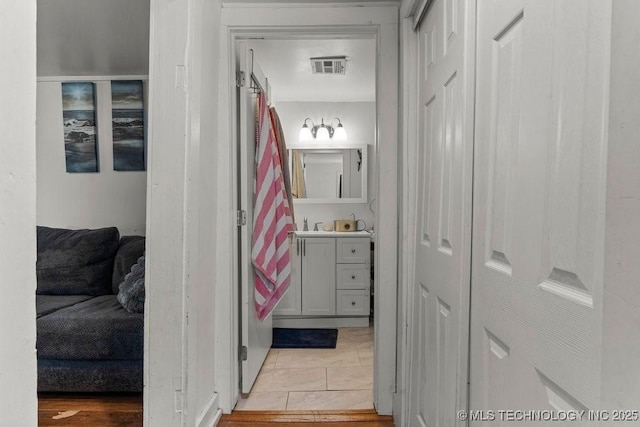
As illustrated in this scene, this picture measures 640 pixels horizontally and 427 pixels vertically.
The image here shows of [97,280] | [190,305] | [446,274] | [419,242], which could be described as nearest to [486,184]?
[446,274]

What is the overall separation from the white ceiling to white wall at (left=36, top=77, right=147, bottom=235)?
4.94 ft

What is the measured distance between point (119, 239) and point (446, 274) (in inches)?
109

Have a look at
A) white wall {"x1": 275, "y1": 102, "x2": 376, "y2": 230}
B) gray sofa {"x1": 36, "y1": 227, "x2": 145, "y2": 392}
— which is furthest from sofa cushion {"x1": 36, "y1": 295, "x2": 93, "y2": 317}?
white wall {"x1": 275, "y1": 102, "x2": 376, "y2": 230}

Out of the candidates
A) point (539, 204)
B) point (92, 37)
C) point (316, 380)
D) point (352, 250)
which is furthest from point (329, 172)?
point (539, 204)

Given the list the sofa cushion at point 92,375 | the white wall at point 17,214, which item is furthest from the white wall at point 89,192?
the white wall at point 17,214

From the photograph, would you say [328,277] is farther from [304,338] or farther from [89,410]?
[89,410]

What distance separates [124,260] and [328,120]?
249 cm

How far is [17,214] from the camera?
657mm

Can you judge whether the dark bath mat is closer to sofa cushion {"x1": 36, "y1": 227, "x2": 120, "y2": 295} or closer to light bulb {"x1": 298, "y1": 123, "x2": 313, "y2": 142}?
sofa cushion {"x1": 36, "y1": 227, "x2": 120, "y2": 295}

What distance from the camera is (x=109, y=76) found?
3.58 meters

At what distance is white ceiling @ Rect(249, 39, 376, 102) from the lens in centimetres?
304

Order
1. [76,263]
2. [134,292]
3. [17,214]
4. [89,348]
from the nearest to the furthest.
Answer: [17,214] → [89,348] → [134,292] → [76,263]

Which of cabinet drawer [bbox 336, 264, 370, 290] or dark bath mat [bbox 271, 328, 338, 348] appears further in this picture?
cabinet drawer [bbox 336, 264, 370, 290]

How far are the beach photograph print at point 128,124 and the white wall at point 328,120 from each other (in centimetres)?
144
